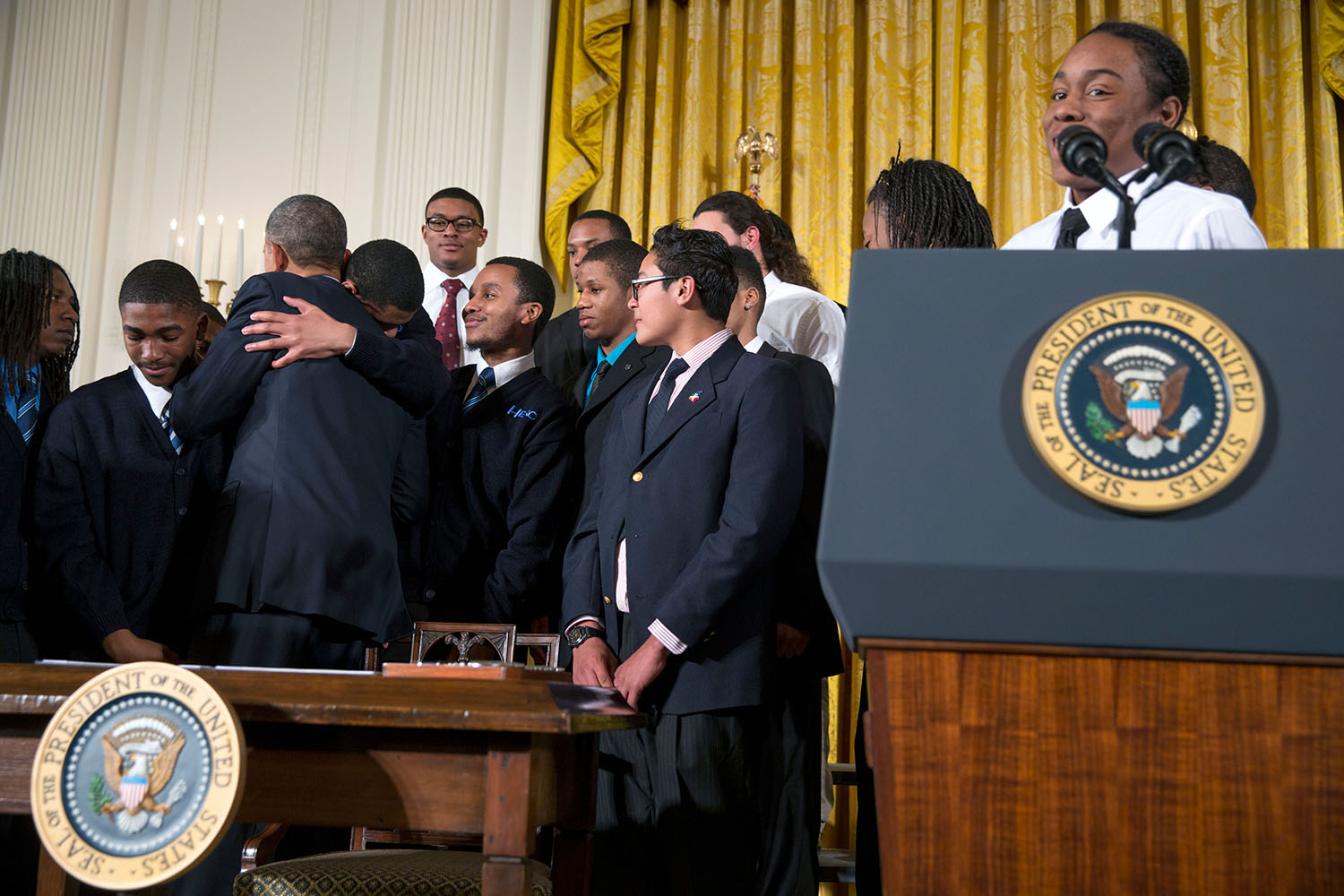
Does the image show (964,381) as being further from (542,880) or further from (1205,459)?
(542,880)

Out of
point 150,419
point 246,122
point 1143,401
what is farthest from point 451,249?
point 1143,401

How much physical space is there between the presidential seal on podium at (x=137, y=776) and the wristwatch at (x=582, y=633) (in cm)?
131

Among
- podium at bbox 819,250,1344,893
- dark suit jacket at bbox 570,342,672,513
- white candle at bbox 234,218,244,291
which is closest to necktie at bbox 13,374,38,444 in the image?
dark suit jacket at bbox 570,342,672,513

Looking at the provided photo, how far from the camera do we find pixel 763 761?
2639mm

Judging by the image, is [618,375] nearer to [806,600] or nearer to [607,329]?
[607,329]

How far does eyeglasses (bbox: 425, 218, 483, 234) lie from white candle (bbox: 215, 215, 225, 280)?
1.46 meters

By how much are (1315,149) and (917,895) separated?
5.44m

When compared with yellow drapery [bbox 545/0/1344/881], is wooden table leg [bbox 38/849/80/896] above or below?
below

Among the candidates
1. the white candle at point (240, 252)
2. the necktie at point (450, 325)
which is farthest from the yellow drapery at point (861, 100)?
the white candle at point (240, 252)

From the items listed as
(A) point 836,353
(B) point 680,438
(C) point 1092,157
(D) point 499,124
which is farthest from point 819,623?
(D) point 499,124

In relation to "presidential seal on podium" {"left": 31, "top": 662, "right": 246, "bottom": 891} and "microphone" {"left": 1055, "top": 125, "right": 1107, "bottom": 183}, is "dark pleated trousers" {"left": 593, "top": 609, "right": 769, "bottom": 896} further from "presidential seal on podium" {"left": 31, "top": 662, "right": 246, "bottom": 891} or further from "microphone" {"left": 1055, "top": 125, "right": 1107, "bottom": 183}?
"microphone" {"left": 1055, "top": 125, "right": 1107, "bottom": 183}

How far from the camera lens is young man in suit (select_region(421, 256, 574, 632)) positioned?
332 centimetres

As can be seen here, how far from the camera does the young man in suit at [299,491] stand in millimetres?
2547

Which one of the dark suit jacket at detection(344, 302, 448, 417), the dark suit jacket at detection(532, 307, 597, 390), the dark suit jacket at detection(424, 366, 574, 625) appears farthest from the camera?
the dark suit jacket at detection(532, 307, 597, 390)
